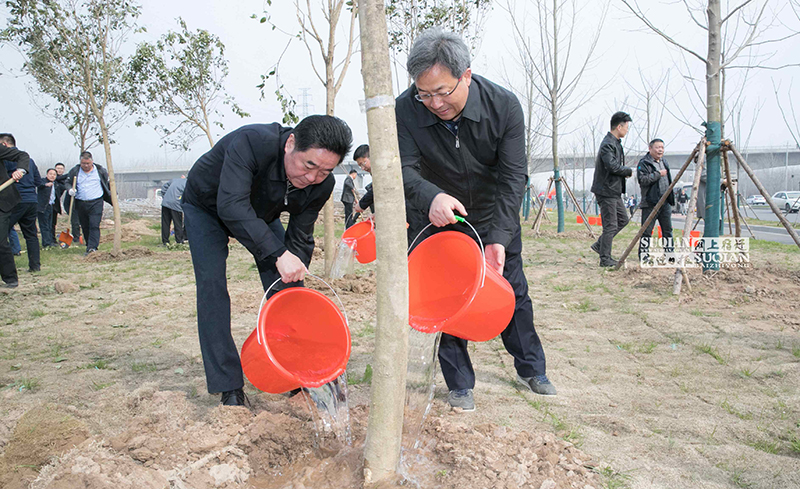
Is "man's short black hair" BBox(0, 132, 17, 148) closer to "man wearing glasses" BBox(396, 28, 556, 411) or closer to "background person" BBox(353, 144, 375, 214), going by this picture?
"background person" BBox(353, 144, 375, 214)

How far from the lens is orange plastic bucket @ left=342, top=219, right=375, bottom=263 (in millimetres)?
4852

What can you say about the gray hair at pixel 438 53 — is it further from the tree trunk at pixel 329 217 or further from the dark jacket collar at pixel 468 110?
the tree trunk at pixel 329 217

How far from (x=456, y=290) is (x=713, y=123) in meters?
4.32

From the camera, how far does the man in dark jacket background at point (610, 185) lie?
6.65m

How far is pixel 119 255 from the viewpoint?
28.7 feet

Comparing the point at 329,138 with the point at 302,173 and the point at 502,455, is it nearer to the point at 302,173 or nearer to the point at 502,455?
the point at 302,173

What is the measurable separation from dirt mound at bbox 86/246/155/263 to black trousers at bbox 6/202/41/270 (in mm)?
1207

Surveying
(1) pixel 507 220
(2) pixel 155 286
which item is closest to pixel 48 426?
(1) pixel 507 220

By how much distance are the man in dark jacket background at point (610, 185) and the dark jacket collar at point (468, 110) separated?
15.7 feet

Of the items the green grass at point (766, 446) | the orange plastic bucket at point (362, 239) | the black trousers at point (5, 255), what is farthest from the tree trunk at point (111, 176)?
the green grass at point (766, 446)

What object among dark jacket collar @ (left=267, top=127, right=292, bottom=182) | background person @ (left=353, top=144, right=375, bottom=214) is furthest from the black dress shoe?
background person @ (left=353, top=144, right=375, bottom=214)

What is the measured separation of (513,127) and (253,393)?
1.92m

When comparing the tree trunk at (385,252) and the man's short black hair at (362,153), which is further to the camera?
the man's short black hair at (362,153)

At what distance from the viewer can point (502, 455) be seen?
186 cm
